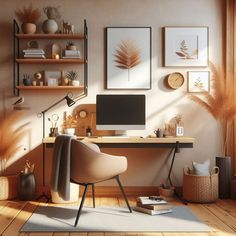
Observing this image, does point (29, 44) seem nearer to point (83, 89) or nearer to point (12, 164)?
point (83, 89)

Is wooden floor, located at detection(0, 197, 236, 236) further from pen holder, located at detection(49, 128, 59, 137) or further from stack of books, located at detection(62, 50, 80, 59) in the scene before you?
stack of books, located at detection(62, 50, 80, 59)

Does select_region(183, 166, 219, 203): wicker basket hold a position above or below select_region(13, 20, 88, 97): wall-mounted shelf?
below

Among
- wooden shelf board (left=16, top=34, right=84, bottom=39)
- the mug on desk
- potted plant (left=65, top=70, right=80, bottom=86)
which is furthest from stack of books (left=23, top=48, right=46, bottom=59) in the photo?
the mug on desk

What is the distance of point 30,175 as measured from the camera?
473 centimetres

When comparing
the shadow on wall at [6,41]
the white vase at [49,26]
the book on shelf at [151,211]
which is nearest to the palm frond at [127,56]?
the white vase at [49,26]

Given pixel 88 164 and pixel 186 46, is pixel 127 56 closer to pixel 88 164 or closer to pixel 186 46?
pixel 186 46

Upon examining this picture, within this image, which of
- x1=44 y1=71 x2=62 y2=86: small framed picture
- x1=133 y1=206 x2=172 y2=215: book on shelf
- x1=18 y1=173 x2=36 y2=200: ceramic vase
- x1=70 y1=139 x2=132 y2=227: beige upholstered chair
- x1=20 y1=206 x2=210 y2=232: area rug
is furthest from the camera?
x1=44 y1=71 x2=62 y2=86: small framed picture

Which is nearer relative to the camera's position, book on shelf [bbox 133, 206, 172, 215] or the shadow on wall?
book on shelf [bbox 133, 206, 172, 215]

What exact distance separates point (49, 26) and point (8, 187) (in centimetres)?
196

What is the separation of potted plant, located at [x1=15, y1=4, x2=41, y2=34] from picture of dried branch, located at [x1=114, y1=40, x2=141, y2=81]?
1.07m

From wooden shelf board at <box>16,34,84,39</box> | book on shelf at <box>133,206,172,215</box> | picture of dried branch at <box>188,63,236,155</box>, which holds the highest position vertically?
wooden shelf board at <box>16,34,84,39</box>

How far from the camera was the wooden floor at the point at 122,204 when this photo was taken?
3.32 metres

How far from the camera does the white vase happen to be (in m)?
4.84

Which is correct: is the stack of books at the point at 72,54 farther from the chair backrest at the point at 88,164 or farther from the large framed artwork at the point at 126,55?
→ the chair backrest at the point at 88,164
